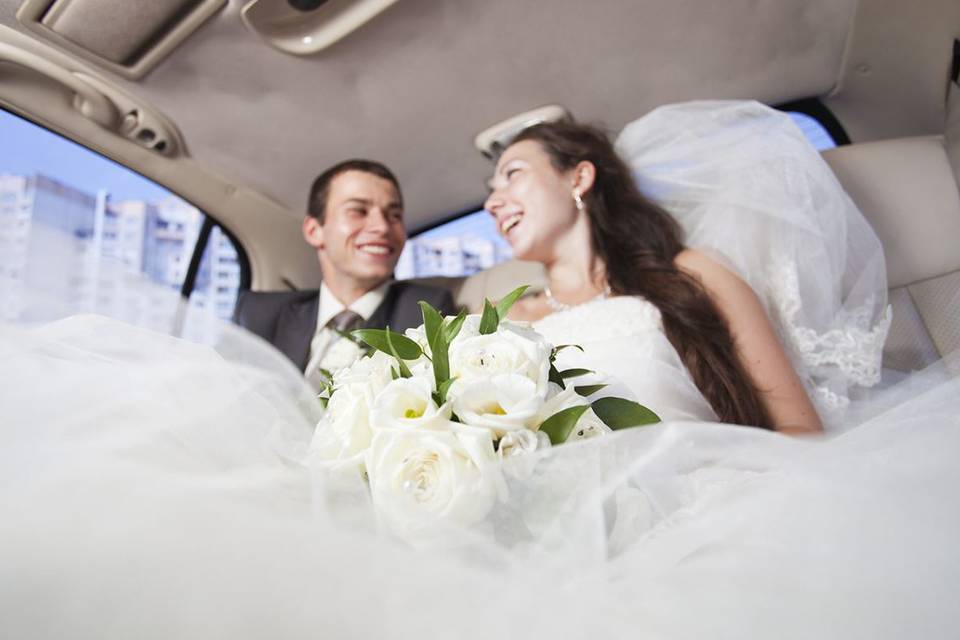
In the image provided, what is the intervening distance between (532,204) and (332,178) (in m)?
0.88

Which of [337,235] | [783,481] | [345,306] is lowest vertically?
[783,481]

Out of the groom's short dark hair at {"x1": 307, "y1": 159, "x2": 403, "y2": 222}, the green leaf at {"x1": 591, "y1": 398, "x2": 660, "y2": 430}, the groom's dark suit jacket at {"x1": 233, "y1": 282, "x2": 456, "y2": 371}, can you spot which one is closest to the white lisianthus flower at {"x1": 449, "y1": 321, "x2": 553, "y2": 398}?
the green leaf at {"x1": 591, "y1": 398, "x2": 660, "y2": 430}

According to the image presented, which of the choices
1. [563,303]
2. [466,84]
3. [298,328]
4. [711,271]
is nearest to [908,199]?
[711,271]

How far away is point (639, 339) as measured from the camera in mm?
1369

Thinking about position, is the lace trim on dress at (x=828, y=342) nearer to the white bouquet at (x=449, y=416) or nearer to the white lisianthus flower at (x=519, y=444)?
the white bouquet at (x=449, y=416)

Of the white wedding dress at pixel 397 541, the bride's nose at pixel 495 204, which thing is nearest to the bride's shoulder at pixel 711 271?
the bride's nose at pixel 495 204

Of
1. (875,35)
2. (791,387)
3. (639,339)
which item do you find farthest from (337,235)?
(875,35)

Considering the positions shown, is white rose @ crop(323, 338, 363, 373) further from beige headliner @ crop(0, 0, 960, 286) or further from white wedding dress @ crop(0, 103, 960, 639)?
white wedding dress @ crop(0, 103, 960, 639)

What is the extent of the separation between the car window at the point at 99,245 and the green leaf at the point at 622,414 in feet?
1.66

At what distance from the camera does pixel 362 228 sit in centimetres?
218

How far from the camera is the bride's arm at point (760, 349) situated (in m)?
1.30

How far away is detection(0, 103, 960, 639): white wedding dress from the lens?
0.36 meters

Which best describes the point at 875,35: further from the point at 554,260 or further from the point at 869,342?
the point at 554,260

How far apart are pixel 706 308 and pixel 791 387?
0.84 feet
